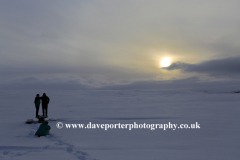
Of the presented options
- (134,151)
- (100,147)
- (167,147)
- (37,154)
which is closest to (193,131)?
(167,147)

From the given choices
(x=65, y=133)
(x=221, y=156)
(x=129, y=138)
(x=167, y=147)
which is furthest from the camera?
A: (x=65, y=133)

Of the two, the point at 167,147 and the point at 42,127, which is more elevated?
the point at 42,127

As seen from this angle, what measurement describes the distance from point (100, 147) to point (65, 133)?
9.42ft

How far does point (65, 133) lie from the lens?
8852 mm

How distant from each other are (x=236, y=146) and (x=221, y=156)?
4.64ft

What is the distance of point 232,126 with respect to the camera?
9938 millimetres

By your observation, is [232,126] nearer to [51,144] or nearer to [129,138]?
[129,138]

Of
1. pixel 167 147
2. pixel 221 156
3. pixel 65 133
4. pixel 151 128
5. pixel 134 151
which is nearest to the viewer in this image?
pixel 221 156

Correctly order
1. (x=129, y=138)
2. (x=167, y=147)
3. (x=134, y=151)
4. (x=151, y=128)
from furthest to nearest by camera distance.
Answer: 1. (x=151, y=128)
2. (x=129, y=138)
3. (x=167, y=147)
4. (x=134, y=151)

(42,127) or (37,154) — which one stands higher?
(42,127)

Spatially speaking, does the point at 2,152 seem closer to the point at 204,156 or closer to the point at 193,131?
the point at 204,156

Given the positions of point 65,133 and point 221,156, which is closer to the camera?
point 221,156

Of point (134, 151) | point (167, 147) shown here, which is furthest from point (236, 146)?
point (134, 151)

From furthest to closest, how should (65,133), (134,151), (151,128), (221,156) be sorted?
(151,128) → (65,133) → (134,151) → (221,156)
